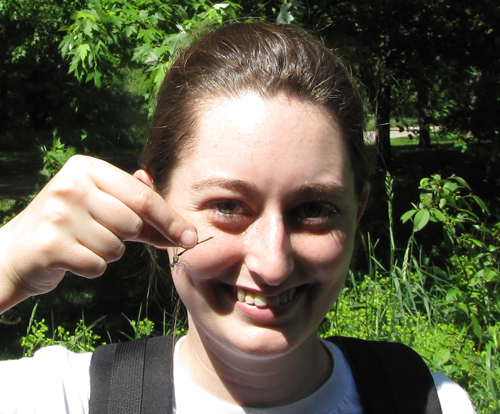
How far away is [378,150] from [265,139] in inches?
54.6

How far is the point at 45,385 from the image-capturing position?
1.49 metres

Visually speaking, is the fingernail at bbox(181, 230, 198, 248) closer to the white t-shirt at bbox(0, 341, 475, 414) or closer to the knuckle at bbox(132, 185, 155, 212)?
the knuckle at bbox(132, 185, 155, 212)

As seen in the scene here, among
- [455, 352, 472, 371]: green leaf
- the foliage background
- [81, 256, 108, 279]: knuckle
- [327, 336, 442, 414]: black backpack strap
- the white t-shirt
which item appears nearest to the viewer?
[81, 256, 108, 279]: knuckle

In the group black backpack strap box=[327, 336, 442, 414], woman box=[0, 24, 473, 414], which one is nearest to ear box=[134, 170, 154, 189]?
woman box=[0, 24, 473, 414]

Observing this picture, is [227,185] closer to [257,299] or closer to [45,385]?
[257,299]

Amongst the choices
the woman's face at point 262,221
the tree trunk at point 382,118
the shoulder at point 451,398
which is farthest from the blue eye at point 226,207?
the tree trunk at point 382,118

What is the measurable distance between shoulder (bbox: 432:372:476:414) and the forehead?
741 millimetres

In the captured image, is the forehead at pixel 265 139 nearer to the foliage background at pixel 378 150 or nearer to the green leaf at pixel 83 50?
the foliage background at pixel 378 150

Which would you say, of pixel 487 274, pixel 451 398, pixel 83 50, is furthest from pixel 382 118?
pixel 451 398

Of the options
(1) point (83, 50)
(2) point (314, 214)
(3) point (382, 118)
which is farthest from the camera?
(3) point (382, 118)

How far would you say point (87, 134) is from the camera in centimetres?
446

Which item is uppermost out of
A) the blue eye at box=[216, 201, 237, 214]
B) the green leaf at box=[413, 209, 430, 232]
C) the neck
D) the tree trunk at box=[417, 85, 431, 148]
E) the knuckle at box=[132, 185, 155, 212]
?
the knuckle at box=[132, 185, 155, 212]

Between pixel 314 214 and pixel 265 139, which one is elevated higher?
pixel 265 139

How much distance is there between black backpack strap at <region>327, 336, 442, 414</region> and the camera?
5.11 ft
